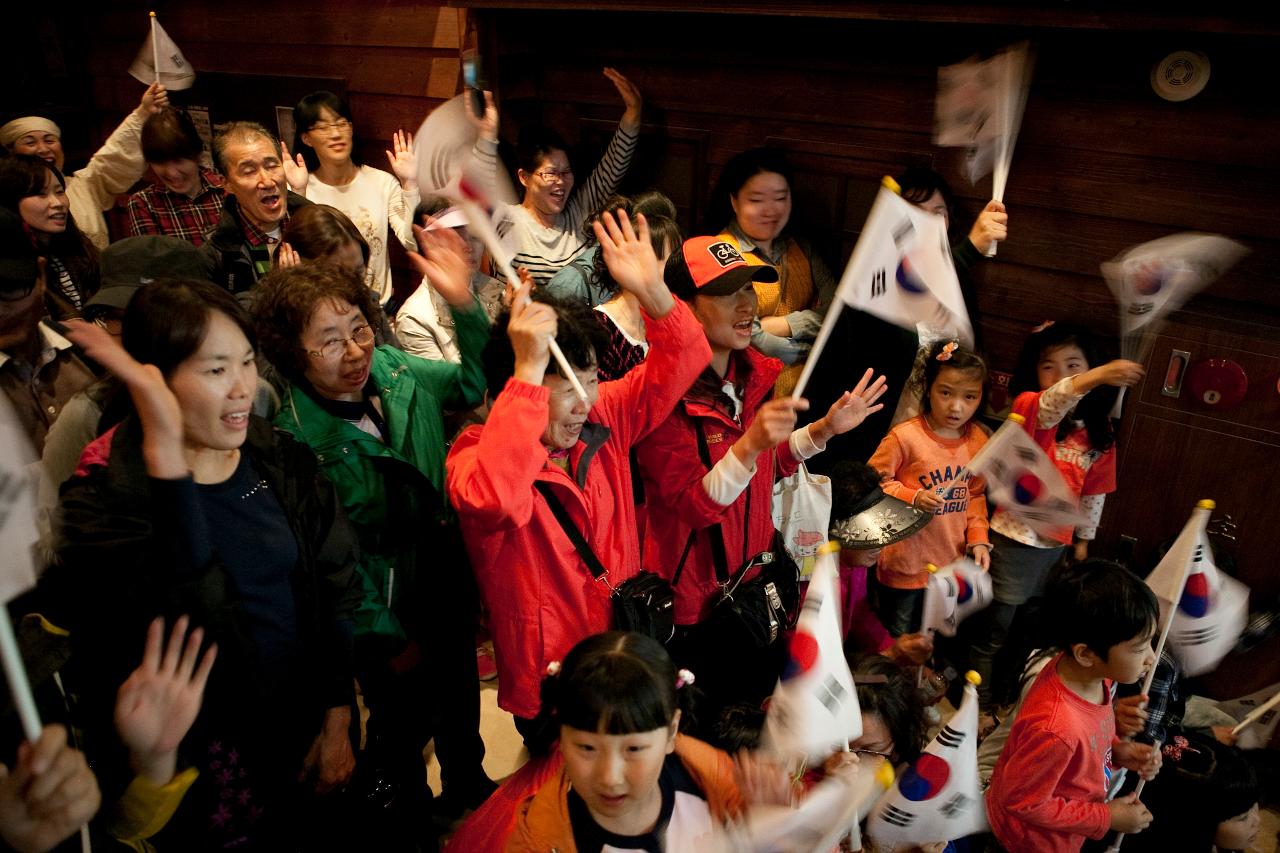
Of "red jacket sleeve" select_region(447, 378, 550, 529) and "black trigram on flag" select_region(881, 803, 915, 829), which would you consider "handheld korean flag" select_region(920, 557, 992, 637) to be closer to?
"black trigram on flag" select_region(881, 803, 915, 829)

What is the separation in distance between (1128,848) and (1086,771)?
2.84 feet

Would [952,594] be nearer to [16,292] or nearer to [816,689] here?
[816,689]

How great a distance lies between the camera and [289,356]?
7.91 feet

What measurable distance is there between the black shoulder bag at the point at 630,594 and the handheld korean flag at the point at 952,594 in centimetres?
91

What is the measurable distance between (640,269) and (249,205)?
2282 millimetres

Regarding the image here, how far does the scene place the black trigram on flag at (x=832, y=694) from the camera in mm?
2008

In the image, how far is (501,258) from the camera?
244cm

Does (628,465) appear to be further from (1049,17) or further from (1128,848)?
(1049,17)

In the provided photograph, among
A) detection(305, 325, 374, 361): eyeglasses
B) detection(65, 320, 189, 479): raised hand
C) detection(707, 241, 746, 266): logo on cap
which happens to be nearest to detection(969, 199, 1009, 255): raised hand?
detection(707, 241, 746, 266): logo on cap

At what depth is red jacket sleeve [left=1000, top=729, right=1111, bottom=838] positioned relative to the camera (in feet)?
7.45

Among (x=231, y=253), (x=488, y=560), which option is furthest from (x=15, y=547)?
(x=231, y=253)

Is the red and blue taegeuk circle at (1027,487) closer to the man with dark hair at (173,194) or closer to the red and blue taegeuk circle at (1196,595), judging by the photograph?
the red and blue taegeuk circle at (1196,595)

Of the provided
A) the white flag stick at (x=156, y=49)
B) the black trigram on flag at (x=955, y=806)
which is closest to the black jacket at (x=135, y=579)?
the black trigram on flag at (x=955, y=806)

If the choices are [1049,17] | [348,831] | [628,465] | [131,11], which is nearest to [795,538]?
[628,465]
